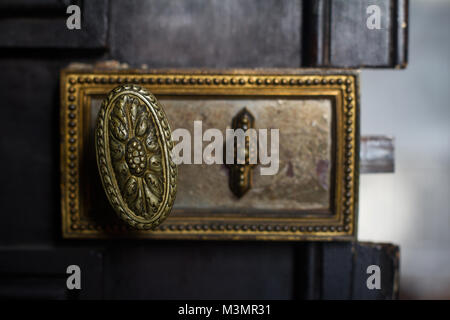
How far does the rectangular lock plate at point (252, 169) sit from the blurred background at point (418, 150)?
54 cm

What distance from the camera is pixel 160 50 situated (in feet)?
1.46

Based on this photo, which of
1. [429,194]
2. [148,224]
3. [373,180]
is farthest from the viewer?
[373,180]

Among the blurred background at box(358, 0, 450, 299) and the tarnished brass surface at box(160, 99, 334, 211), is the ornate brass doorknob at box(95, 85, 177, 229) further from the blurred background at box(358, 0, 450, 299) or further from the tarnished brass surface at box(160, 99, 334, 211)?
the blurred background at box(358, 0, 450, 299)

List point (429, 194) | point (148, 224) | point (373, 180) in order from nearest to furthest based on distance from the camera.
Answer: point (148, 224)
point (429, 194)
point (373, 180)

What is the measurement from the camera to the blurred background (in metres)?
0.83

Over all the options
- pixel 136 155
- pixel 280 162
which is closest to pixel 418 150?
pixel 280 162

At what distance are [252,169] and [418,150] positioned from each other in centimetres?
70

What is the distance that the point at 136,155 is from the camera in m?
0.36

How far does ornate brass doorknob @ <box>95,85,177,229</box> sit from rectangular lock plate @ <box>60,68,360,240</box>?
0.07m

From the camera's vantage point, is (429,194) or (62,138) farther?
(429,194)

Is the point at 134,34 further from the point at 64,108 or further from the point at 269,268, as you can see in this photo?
the point at 269,268

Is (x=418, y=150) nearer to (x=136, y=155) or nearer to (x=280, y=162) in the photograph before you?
(x=280, y=162)

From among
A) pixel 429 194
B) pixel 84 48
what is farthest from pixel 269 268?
pixel 429 194
